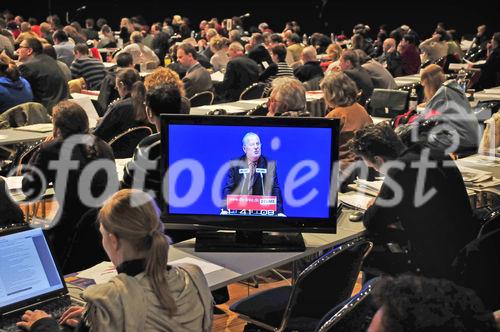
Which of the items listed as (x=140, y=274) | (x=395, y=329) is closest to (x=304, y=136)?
(x=140, y=274)

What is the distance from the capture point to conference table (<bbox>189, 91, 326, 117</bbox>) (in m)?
7.82

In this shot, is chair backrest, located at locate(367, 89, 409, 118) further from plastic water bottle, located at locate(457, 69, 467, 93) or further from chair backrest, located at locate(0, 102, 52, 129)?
chair backrest, located at locate(0, 102, 52, 129)

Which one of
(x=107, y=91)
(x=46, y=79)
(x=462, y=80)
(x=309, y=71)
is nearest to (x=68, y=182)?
(x=107, y=91)

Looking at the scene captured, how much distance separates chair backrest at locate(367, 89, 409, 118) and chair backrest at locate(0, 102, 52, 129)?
305cm

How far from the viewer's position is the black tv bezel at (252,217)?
354 cm

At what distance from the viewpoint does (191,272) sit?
8.90ft

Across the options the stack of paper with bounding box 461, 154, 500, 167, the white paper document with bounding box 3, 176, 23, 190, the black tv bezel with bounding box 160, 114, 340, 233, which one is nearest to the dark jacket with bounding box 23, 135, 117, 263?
the white paper document with bounding box 3, 176, 23, 190

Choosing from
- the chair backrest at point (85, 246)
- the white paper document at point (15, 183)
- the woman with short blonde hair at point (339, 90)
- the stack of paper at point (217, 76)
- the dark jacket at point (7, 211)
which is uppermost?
the woman with short blonde hair at point (339, 90)

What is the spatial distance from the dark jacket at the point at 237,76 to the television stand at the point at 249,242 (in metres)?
6.80

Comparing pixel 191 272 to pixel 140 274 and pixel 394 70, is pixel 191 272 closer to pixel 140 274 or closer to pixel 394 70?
pixel 140 274

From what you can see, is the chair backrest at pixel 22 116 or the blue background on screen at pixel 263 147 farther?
the chair backrest at pixel 22 116

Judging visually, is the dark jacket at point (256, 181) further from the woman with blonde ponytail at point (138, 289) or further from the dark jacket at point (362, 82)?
the dark jacket at point (362, 82)

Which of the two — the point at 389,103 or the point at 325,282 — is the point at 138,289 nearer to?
the point at 325,282

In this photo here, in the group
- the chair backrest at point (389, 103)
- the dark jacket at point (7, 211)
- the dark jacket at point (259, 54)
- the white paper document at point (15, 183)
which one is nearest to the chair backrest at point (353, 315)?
the dark jacket at point (7, 211)
